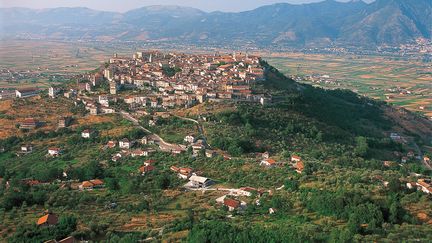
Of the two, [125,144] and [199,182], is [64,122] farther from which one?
[199,182]

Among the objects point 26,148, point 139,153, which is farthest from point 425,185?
point 26,148

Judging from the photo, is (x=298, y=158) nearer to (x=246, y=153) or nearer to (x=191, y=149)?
(x=246, y=153)

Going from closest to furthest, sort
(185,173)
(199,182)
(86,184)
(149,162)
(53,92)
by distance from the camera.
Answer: (199,182) < (86,184) < (185,173) < (149,162) < (53,92)

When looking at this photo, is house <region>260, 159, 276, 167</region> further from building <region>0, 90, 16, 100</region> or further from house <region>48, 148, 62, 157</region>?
building <region>0, 90, 16, 100</region>

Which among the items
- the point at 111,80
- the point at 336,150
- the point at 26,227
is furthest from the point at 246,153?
the point at 111,80

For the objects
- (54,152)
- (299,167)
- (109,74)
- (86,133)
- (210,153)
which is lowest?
(54,152)

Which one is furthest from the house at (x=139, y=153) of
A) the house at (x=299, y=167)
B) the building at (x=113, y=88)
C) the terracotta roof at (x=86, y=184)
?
the building at (x=113, y=88)
